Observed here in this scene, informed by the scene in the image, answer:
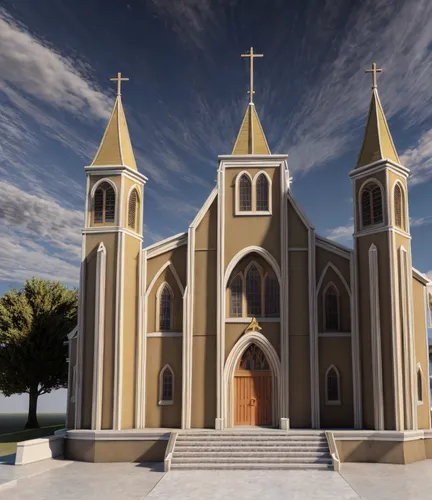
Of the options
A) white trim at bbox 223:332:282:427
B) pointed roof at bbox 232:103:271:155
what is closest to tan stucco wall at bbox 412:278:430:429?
white trim at bbox 223:332:282:427

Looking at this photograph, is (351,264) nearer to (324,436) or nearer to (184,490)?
(324,436)

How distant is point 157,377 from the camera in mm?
24266

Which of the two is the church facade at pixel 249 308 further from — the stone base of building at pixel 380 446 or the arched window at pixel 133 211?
the stone base of building at pixel 380 446

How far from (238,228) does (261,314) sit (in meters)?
3.64

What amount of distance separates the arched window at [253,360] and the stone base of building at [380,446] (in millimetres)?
4029

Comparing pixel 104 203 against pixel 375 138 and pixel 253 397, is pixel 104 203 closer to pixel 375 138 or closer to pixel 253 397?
pixel 253 397

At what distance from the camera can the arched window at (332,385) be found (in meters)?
23.7

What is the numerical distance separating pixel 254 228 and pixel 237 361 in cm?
542

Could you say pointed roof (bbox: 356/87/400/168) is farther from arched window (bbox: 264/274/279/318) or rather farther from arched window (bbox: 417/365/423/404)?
arched window (bbox: 417/365/423/404)

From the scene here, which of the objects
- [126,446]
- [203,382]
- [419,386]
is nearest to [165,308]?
[203,382]

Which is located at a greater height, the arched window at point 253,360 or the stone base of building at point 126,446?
the arched window at point 253,360

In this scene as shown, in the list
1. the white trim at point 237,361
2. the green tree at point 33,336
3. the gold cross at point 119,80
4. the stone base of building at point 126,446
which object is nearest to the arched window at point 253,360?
the white trim at point 237,361

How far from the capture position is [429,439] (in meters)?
22.5

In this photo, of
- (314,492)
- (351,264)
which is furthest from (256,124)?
(314,492)
